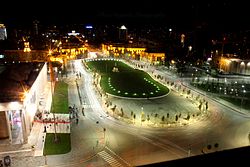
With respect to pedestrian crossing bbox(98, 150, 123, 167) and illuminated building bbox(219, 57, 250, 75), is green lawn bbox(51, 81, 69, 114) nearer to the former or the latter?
pedestrian crossing bbox(98, 150, 123, 167)

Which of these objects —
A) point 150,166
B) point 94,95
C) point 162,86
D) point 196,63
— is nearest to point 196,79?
point 162,86

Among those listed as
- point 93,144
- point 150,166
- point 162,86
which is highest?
point 150,166

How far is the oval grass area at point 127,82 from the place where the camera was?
49.8 meters

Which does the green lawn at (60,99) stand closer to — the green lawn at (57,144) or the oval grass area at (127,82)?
the oval grass area at (127,82)

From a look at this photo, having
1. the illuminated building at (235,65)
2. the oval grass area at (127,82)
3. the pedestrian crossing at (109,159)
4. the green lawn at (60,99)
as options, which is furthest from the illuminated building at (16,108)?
the illuminated building at (235,65)

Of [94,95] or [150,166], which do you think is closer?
[150,166]

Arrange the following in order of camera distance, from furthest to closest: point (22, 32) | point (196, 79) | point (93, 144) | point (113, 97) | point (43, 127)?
1. point (22, 32)
2. point (196, 79)
3. point (113, 97)
4. point (43, 127)
5. point (93, 144)

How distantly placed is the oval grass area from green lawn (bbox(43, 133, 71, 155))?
18810mm

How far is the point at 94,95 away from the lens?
48312 millimetres

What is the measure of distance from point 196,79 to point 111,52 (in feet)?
166

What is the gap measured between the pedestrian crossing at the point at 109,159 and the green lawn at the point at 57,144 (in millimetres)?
3642

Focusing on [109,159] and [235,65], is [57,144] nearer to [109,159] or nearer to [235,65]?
[109,159]

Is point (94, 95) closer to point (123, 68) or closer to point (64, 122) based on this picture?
point (64, 122)

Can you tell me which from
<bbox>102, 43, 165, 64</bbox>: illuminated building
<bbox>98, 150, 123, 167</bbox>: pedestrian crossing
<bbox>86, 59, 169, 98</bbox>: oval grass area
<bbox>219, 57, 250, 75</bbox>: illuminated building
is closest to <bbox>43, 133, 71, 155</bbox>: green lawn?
<bbox>98, 150, 123, 167</bbox>: pedestrian crossing
